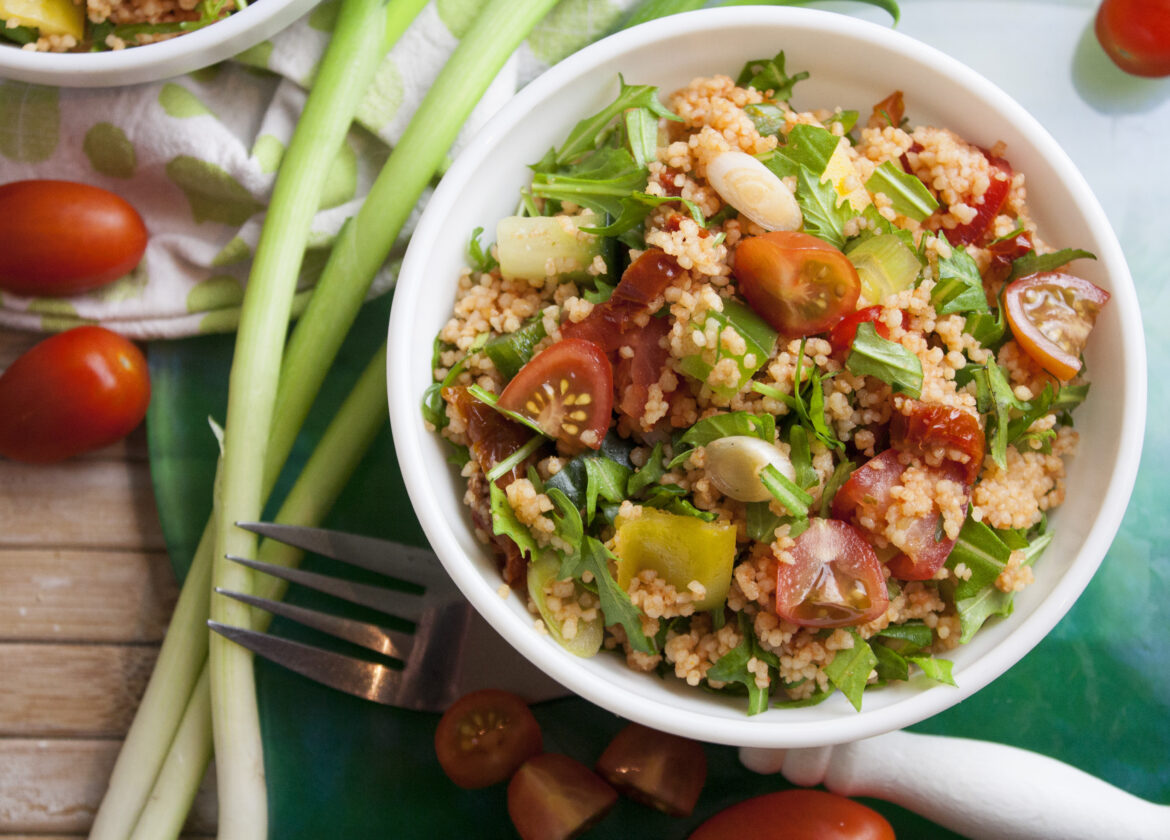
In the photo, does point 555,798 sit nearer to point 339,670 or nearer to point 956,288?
point 339,670

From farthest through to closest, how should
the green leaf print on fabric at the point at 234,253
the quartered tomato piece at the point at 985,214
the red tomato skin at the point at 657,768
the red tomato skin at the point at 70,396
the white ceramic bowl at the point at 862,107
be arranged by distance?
the green leaf print on fabric at the point at 234,253
the red tomato skin at the point at 70,396
the red tomato skin at the point at 657,768
the quartered tomato piece at the point at 985,214
the white ceramic bowl at the point at 862,107

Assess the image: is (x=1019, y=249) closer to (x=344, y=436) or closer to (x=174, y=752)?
(x=344, y=436)

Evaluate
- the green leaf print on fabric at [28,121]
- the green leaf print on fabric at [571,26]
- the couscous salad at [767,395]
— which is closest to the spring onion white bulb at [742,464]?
the couscous salad at [767,395]

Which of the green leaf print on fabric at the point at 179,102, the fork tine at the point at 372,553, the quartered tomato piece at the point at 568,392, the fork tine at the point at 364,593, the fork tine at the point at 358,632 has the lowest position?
the fork tine at the point at 358,632

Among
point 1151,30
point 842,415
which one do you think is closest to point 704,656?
point 842,415

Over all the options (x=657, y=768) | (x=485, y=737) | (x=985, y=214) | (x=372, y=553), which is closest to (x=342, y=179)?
(x=372, y=553)

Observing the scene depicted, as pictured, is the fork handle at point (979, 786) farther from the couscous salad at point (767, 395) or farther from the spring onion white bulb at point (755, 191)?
the spring onion white bulb at point (755, 191)
